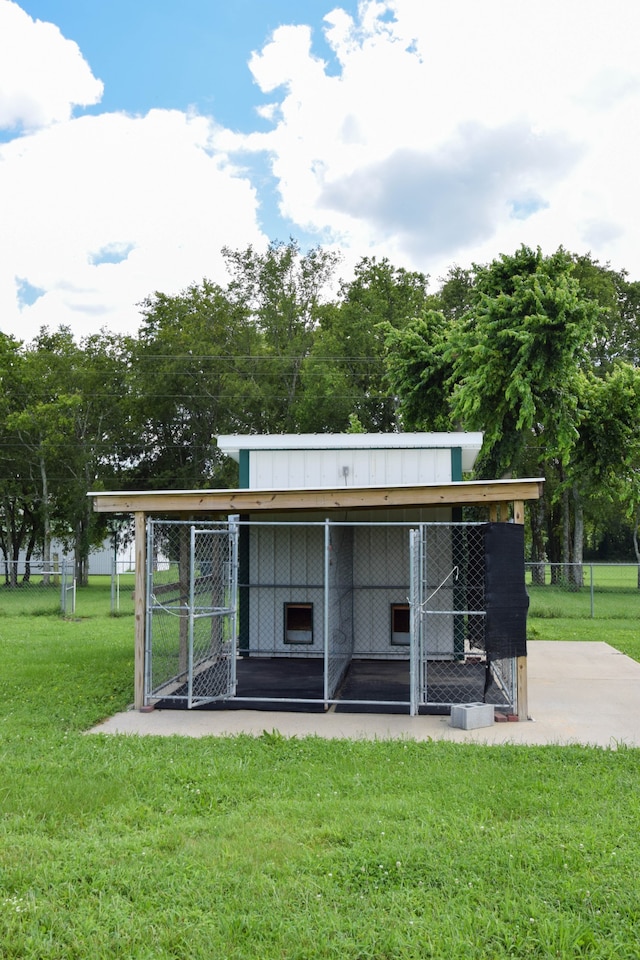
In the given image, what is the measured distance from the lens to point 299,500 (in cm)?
877

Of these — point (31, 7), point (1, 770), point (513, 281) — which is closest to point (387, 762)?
point (1, 770)

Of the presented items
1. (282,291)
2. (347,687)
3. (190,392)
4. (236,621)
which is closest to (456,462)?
(347,687)

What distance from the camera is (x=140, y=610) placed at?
8.63m

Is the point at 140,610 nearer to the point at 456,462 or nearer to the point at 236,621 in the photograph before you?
the point at 236,621

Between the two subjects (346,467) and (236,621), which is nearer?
(236,621)

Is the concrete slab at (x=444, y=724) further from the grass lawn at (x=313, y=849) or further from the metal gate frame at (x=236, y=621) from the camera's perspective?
the grass lawn at (x=313, y=849)

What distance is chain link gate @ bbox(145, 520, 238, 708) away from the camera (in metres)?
8.59

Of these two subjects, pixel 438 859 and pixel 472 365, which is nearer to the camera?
pixel 438 859

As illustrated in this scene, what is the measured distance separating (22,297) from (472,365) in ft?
63.3

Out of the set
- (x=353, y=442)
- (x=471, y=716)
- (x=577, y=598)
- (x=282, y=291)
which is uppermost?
(x=282, y=291)

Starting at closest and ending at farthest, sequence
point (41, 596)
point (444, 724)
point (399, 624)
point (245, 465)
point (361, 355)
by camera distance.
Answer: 1. point (444, 724)
2. point (399, 624)
3. point (245, 465)
4. point (41, 596)
5. point (361, 355)

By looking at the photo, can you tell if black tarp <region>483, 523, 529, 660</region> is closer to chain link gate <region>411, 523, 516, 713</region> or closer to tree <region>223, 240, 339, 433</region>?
chain link gate <region>411, 523, 516, 713</region>

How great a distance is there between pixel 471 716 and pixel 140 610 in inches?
145

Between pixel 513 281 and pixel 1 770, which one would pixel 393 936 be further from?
pixel 513 281
